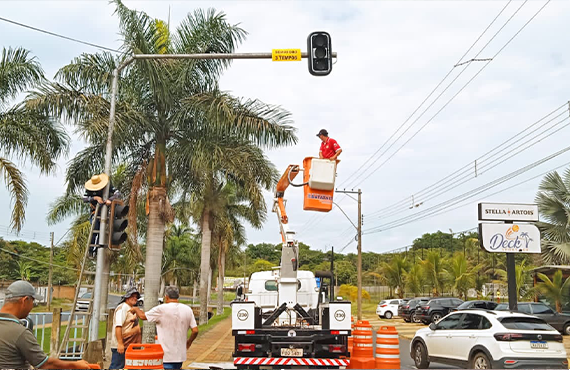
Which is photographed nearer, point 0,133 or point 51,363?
point 51,363

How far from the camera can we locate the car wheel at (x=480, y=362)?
12328 mm

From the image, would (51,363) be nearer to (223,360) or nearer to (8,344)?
(8,344)

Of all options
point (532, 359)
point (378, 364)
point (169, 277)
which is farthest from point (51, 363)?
point (169, 277)

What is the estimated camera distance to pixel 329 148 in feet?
40.7

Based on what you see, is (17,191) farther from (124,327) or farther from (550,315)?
(550,315)

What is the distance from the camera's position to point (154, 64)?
630 inches

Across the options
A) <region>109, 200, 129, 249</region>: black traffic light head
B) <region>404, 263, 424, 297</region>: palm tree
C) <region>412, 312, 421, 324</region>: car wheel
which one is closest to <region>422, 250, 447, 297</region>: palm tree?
<region>404, 263, 424, 297</region>: palm tree

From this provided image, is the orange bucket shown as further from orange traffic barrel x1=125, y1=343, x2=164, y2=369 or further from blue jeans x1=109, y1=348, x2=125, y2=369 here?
orange traffic barrel x1=125, y1=343, x2=164, y2=369

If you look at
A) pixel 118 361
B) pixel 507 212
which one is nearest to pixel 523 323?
pixel 507 212

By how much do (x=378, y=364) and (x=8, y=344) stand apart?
7463mm

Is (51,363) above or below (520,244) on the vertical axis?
below

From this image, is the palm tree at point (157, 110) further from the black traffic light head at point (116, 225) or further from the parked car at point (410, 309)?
the parked car at point (410, 309)

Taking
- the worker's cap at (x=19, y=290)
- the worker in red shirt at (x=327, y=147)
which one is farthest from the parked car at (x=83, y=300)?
the worker's cap at (x=19, y=290)

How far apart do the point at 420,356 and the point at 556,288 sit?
17.5m
